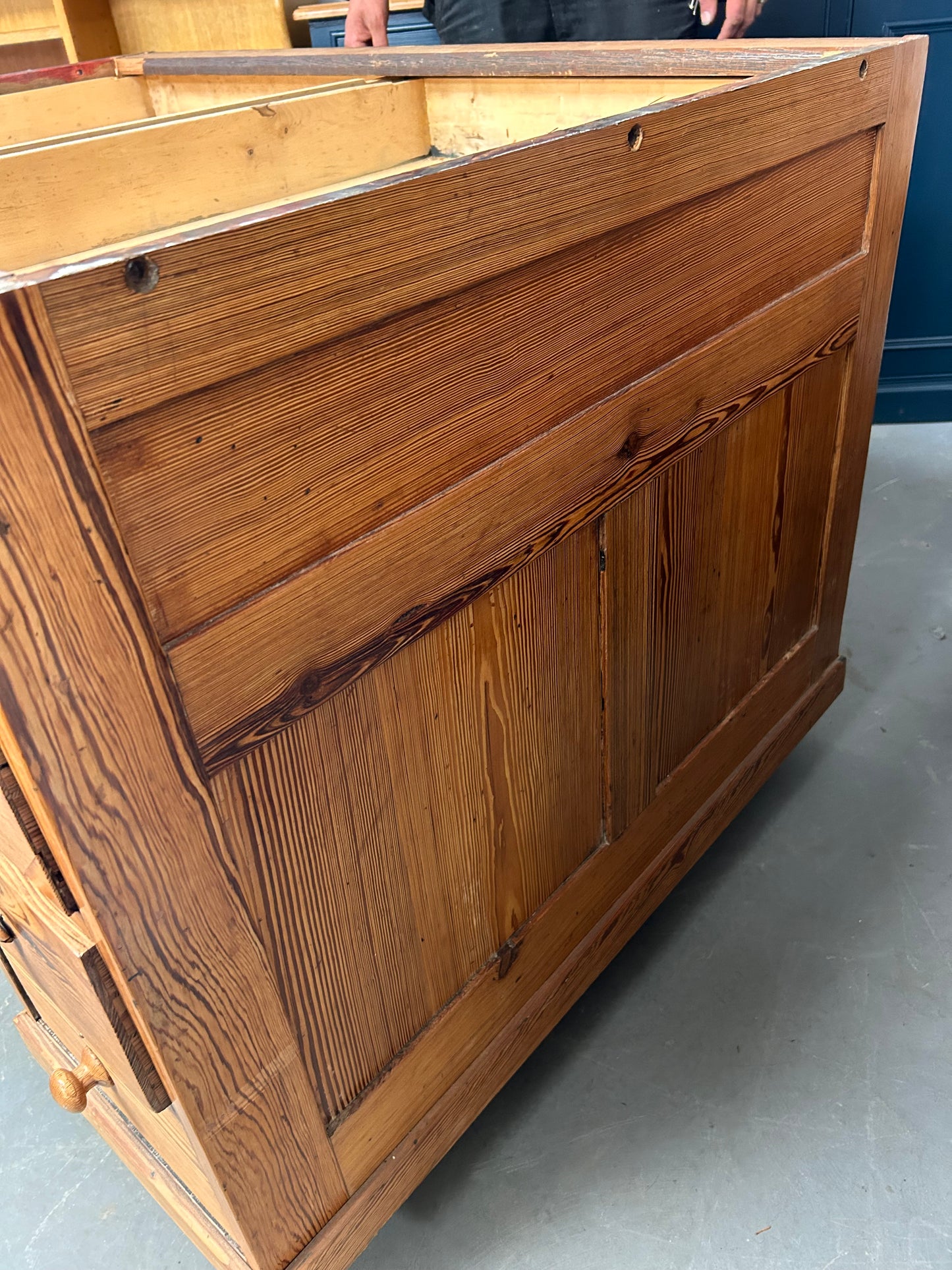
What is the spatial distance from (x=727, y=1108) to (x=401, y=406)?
87 cm

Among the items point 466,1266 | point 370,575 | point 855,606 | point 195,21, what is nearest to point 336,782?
point 370,575

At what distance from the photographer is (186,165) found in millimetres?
1127

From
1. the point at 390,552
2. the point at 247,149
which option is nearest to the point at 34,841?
the point at 390,552

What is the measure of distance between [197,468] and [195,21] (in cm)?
227

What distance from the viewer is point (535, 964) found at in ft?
3.13

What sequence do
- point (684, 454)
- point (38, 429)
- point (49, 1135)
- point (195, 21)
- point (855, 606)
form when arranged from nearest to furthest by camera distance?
1. point (38, 429)
2. point (684, 454)
3. point (49, 1135)
4. point (855, 606)
5. point (195, 21)

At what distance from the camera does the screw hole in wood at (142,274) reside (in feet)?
1.37

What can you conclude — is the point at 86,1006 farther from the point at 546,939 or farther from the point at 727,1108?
the point at 727,1108

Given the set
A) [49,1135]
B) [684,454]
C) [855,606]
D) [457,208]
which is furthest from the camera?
[855,606]

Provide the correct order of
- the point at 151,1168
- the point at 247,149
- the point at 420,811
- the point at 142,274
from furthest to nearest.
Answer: the point at 247,149 → the point at 151,1168 → the point at 420,811 → the point at 142,274

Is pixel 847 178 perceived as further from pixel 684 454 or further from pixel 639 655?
pixel 639 655

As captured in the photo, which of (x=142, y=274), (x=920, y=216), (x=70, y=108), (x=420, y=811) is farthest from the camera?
(x=920, y=216)

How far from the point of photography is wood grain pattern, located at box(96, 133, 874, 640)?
0.48 m

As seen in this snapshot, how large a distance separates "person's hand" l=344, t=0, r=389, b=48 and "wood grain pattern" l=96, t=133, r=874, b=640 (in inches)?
39.2
